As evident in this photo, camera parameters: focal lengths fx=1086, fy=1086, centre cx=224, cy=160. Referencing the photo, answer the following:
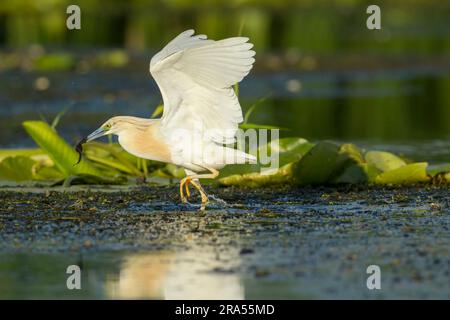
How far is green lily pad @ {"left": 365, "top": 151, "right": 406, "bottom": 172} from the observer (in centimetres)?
921

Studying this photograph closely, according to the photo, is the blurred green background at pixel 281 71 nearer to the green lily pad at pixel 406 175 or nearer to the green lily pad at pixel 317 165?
the green lily pad at pixel 317 165

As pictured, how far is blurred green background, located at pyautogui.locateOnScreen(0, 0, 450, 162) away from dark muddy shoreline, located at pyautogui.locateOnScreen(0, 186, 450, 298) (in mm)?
1470

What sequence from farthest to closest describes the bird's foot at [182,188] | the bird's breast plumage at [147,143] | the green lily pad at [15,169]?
the green lily pad at [15,169], the bird's foot at [182,188], the bird's breast plumage at [147,143]

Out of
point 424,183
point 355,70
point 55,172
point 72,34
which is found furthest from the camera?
point 72,34

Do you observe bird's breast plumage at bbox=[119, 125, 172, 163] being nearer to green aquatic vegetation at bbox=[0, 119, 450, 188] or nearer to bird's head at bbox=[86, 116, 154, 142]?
bird's head at bbox=[86, 116, 154, 142]

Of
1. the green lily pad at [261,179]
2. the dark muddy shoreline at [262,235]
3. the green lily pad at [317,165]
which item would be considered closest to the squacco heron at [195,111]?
the dark muddy shoreline at [262,235]

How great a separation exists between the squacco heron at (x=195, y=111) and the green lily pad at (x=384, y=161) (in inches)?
69.6

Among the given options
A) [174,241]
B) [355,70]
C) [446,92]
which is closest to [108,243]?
[174,241]

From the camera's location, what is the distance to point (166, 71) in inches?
292

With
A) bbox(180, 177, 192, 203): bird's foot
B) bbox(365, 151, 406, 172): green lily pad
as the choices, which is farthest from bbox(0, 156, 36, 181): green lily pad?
bbox(365, 151, 406, 172): green lily pad

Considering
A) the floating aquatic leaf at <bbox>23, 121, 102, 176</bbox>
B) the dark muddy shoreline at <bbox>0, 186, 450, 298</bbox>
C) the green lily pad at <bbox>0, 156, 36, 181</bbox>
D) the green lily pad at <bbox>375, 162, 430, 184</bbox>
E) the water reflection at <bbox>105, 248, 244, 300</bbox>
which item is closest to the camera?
the water reflection at <bbox>105, 248, 244, 300</bbox>

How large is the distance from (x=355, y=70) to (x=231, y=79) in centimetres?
1314

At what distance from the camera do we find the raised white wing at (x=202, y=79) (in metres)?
7.36

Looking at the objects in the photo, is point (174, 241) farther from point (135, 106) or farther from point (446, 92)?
point (446, 92)
